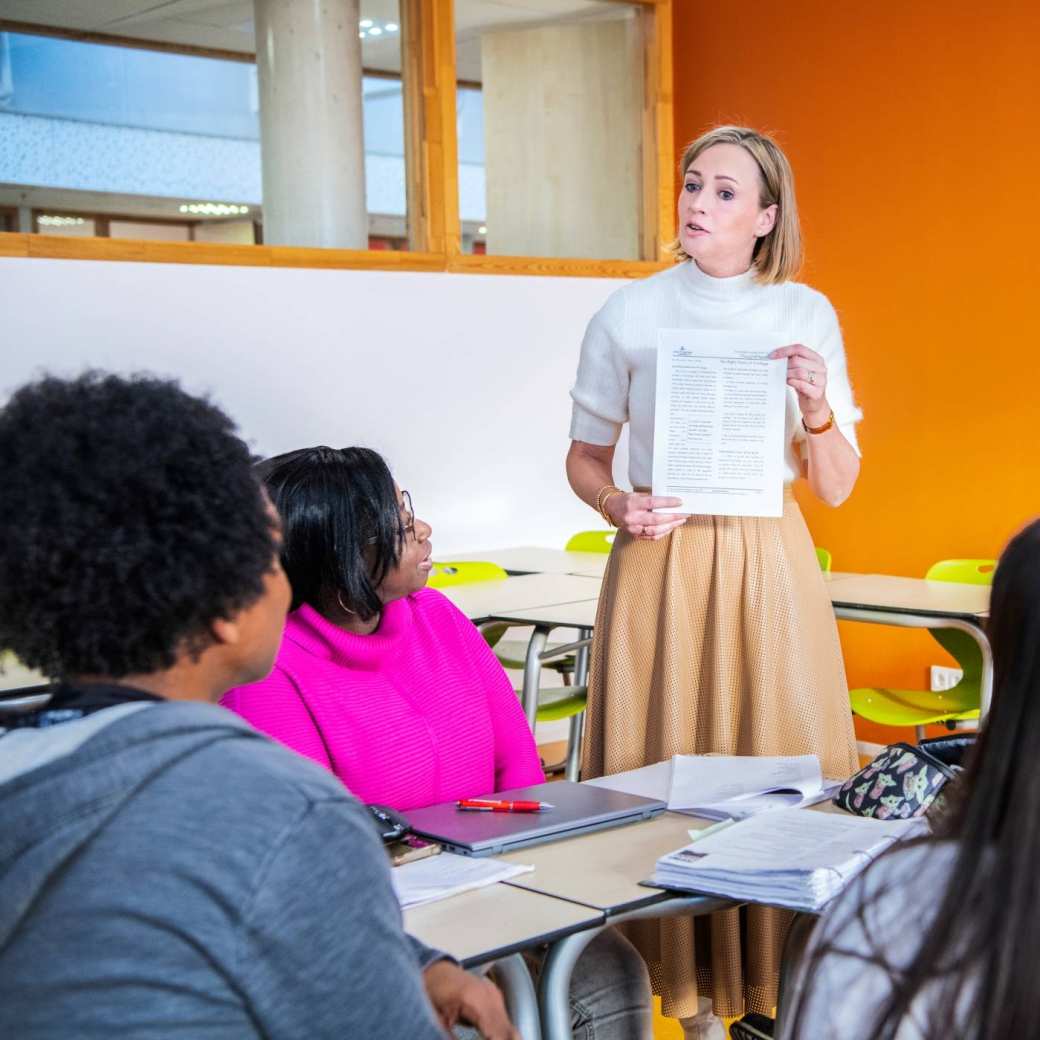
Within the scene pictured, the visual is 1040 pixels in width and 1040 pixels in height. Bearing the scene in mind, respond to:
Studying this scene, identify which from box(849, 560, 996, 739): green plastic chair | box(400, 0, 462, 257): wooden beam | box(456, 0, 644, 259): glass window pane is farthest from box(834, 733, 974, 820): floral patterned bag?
box(456, 0, 644, 259): glass window pane

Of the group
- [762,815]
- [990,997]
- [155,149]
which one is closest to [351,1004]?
[990,997]

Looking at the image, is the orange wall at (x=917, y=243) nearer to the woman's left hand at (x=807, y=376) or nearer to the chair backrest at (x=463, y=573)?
the chair backrest at (x=463, y=573)

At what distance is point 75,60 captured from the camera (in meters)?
4.79

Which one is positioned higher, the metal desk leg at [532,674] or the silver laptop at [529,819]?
the silver laptop at [529,819]

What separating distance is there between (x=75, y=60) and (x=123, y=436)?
13.5ft

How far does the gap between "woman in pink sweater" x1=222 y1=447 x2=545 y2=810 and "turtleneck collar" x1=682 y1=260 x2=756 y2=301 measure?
78 cm

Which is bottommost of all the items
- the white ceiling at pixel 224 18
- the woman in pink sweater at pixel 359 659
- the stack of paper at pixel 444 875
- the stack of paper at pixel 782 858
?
the stack of paper at pixel 444 875

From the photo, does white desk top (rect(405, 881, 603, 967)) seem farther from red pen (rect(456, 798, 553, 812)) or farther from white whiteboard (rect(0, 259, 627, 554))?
white whiteboard (rect(0, 259, 627, 554))

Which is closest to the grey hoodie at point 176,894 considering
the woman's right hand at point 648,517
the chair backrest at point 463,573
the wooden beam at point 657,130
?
the woman's right hand at point 648,517

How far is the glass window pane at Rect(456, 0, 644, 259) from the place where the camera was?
5887 mm

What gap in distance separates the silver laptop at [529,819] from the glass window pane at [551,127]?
3978 mm

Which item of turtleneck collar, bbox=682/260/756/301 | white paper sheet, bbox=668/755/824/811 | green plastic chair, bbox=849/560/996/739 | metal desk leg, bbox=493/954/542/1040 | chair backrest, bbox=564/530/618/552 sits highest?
turtleneck collar, bbox=682/260/756/301

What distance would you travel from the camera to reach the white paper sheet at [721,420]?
267 cm

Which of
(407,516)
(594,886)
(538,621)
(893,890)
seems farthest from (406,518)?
(538,621)
